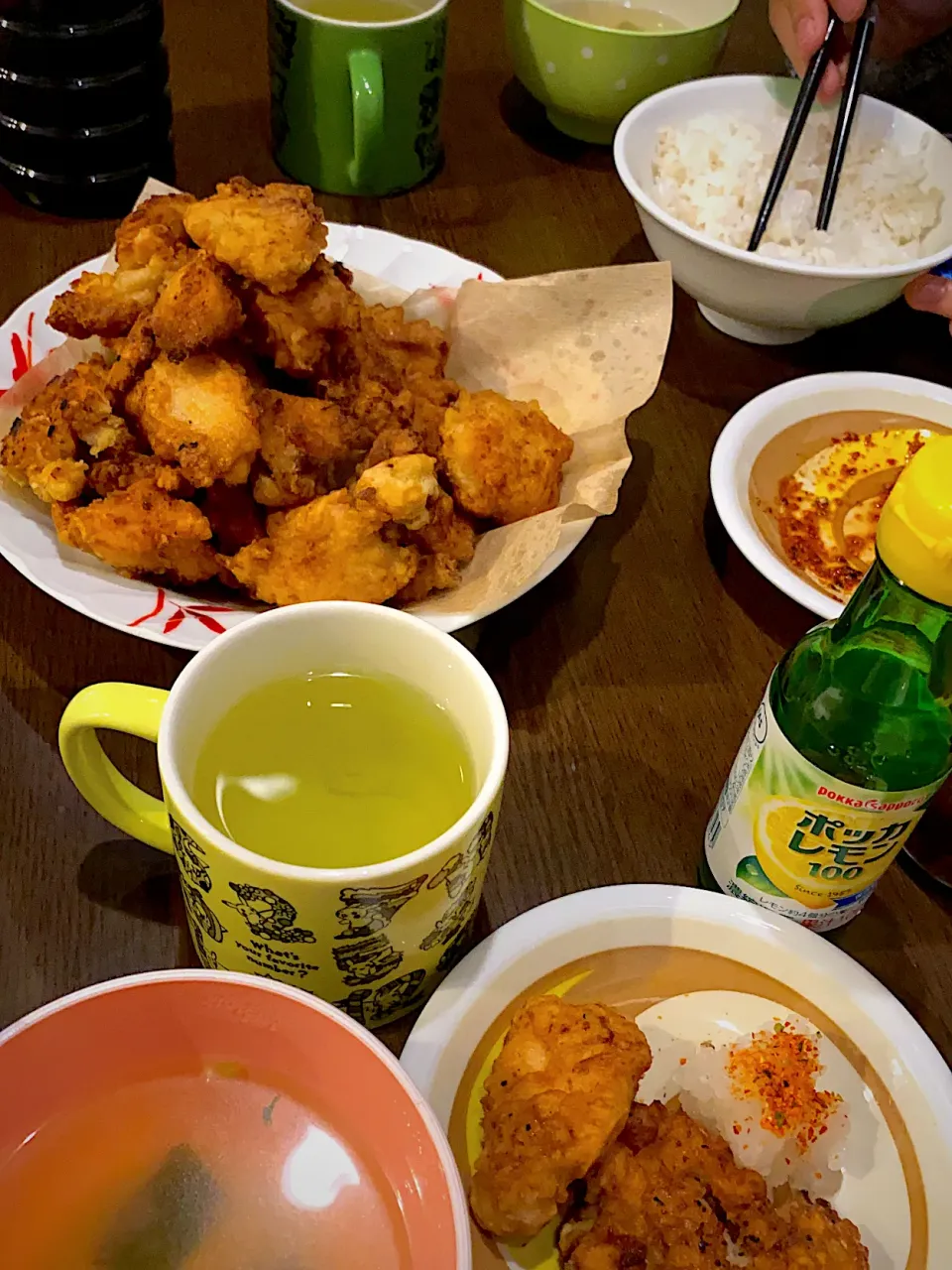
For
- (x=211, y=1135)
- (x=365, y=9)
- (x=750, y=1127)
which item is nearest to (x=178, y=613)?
(x=211, y=1135)

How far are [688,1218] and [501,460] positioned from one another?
592 mm

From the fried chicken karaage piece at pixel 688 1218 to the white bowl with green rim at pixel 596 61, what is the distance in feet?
4.11

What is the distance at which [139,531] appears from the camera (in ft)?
2.81

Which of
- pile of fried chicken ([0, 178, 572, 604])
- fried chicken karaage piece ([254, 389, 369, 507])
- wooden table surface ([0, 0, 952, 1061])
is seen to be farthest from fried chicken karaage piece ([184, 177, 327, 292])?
wooden table surface ([0, 0, 952, 1061])

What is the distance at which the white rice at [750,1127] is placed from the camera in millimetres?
661

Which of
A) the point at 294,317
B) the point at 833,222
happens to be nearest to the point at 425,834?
the point at 294,317

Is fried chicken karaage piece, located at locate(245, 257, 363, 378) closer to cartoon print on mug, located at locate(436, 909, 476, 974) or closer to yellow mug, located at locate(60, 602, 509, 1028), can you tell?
yellow mug, located at locate(60, 602, 509, 1028)

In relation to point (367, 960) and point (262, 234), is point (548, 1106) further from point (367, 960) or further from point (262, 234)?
point (262, 234)

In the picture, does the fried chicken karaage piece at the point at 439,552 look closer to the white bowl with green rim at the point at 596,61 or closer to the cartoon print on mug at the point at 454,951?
the cartoon print on mug at the point at 454,951

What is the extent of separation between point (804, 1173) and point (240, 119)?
143 centimetres

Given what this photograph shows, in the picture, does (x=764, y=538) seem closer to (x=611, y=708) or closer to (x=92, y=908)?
(x=611, y=708)

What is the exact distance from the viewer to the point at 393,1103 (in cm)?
51

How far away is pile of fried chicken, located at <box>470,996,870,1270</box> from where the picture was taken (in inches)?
23.3

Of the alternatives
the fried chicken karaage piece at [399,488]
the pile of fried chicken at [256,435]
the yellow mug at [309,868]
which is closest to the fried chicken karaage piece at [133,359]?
the pile of fried chicken at [256,435]
